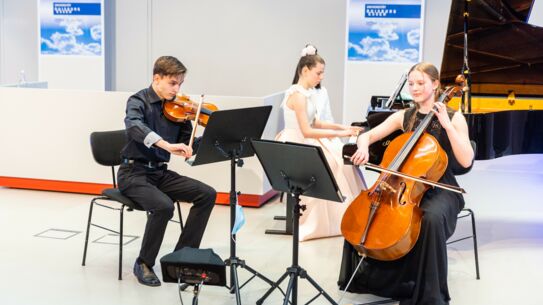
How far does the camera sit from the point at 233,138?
3.82 metres

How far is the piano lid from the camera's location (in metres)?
4.96

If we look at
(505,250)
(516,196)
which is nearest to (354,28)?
(516,196)

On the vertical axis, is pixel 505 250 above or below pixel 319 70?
below

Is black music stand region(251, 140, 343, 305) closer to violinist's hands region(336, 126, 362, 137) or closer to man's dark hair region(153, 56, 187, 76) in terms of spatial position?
man's dark hair region(153, 56, 187, 76)

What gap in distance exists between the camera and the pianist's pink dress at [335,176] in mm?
5062

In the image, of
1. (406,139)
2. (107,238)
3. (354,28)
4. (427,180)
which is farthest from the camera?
(354,28)

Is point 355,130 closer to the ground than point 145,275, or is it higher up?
higher up

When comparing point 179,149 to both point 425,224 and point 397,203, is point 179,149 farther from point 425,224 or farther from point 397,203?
point 425,224

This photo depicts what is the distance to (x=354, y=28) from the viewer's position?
8.20 metres

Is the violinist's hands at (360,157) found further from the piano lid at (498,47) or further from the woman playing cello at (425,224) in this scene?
the piano lid at (498,47)

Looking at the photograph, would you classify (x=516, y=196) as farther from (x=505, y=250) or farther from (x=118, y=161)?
(x=118, y=161)

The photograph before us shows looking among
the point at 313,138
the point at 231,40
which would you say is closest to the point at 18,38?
the point at 231,40

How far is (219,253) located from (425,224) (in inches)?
61.7

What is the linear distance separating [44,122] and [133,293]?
2.64 metres
